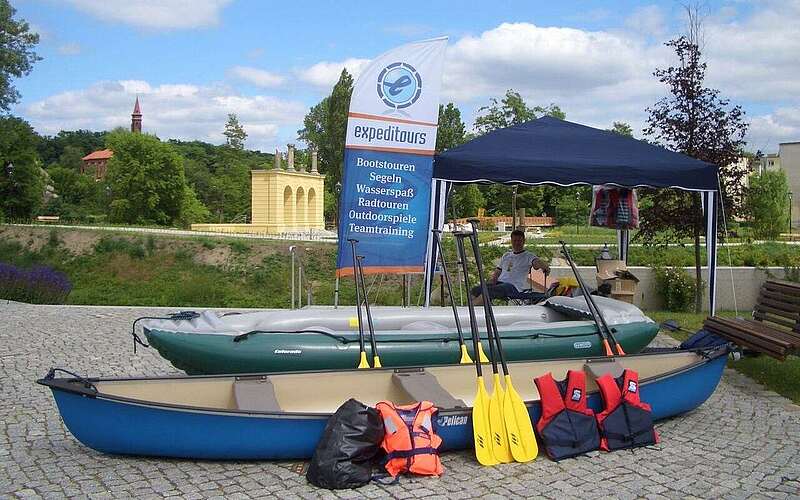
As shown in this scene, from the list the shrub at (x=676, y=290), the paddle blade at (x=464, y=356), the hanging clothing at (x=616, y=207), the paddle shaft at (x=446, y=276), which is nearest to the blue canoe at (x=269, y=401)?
the paddle blade at (x=464, y=356)

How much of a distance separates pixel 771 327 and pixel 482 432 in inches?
166

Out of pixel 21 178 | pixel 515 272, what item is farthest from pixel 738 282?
pixel 21 178

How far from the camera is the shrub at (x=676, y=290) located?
549 inches

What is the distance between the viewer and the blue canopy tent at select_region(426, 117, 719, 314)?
8.48 m

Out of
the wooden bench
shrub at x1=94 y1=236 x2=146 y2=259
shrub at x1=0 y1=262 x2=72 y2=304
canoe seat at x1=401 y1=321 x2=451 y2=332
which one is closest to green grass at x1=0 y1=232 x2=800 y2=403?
shrub at x1=94 y1=236 x2=146 y2=259

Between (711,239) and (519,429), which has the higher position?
(711,239)

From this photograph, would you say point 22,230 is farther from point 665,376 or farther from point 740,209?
point 665,376

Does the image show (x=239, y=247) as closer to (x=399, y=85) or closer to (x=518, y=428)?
(x=399, y=85)

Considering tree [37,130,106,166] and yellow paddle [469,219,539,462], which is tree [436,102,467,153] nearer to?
yellow paddle [469,219,539,462]

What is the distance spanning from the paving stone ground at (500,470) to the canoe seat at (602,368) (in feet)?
1.90

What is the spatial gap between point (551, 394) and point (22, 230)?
126 feet

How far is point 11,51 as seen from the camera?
31.3 metres

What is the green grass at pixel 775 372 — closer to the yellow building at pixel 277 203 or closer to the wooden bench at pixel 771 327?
the wooden bench at pixel 771 327

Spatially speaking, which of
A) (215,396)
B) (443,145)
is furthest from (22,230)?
(215,396)
